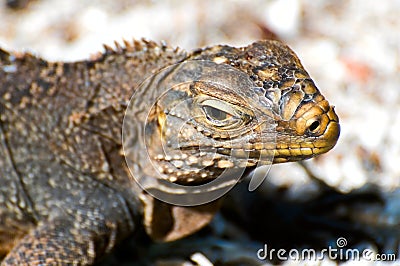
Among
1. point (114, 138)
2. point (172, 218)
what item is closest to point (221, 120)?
point (114, 138)

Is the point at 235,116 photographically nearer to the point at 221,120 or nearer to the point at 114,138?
the point at 221,120

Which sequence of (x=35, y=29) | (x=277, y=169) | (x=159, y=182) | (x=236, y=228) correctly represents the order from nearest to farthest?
1. (x=159, y=182)
2. (x=236, y=228)
3. (x=277, y=169)
4. (x=35, y=29)

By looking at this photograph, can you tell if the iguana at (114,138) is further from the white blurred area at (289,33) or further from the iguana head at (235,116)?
the white blurred area at (289,33)

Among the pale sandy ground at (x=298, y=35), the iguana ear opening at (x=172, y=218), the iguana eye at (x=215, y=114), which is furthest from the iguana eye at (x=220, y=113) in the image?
the pale sandy ground at (x=298, y=35)

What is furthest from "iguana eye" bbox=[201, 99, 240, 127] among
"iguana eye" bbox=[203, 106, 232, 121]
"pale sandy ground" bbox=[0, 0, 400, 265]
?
"pale sandy ground" bbox=[0, 0, 400, 265]

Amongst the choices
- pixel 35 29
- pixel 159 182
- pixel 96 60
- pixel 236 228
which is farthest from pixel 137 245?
pixel 35 29

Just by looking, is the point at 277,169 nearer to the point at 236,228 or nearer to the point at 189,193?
the point at 236,228
